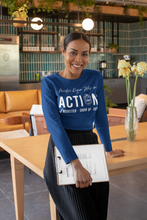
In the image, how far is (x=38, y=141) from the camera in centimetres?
233

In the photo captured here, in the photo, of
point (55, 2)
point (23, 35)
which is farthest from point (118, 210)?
point (23, 35)

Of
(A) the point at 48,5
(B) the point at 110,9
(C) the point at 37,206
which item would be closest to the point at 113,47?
(B) the point at 110,9

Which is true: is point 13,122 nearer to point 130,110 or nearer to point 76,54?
point 130,110

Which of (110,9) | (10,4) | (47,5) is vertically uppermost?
(110,9)

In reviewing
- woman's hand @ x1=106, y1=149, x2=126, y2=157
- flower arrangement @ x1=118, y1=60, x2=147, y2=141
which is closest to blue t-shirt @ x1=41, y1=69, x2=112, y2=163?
woman's hand @ x1=106, y1=149, x2=126, y2=157

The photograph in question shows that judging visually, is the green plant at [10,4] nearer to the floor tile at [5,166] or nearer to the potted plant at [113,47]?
the potted plant at [113,47]

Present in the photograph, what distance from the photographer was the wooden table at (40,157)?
182 cm

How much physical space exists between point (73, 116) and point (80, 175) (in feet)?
1.10

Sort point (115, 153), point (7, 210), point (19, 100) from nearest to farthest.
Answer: point (115, 153)
point (7, 210)
point (19, 100)

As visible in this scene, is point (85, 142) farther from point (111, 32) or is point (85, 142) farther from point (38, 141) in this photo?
point (111, 32)

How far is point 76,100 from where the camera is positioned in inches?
63.1

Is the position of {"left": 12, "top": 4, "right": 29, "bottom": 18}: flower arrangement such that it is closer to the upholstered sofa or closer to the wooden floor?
the upholstered sofa

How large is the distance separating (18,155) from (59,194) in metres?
0.50

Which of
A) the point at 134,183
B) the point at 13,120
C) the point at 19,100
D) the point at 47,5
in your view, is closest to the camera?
the point at 134,183
